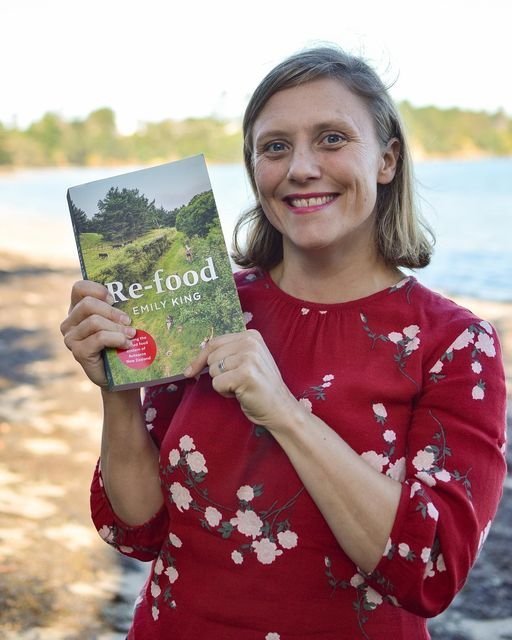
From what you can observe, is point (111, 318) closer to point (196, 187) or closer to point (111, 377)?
point (111, 377)

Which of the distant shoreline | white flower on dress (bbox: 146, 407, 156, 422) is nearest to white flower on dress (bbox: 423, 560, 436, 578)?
white flower on dress (bbox: 146, 407, 156, 422)

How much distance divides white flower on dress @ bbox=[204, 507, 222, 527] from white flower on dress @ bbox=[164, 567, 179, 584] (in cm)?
14

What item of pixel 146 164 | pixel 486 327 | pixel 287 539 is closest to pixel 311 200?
pixel 486 327

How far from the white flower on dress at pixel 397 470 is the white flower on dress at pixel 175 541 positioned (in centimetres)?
43

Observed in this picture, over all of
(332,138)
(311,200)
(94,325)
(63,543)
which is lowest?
(63,543)

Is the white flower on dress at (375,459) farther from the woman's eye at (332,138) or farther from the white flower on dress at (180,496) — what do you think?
the woman's eye at (332,138)

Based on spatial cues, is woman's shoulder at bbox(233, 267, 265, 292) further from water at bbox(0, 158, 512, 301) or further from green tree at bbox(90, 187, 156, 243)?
green tree at bbox(90, 187, 156, 243)

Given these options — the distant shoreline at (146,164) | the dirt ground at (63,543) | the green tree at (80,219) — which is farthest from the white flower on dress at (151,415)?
the distant shoreline at (146,164)

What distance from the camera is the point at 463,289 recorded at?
12203 mm

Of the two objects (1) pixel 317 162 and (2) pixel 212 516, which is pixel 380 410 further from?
(1) pixel 317 162

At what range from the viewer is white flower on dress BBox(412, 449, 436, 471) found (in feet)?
4.65

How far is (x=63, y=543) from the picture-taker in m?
3.67

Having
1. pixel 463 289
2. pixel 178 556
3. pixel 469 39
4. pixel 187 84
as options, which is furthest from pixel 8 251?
→ pixel 469 39

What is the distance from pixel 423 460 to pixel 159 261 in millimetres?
583
